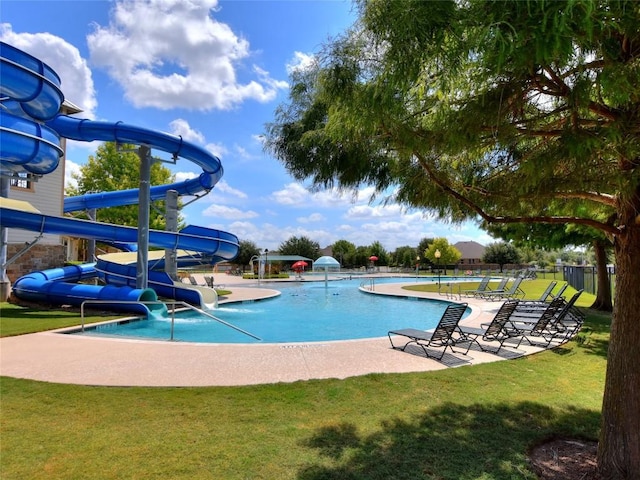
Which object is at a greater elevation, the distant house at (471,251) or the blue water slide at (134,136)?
the blue water slide at (134,136)

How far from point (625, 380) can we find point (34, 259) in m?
22.1

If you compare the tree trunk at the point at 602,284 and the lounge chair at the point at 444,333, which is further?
the tree trunk at the point at 602,284

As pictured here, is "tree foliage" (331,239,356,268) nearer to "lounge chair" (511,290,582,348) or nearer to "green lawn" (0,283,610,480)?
"lounge chair" (511,290,582,348)

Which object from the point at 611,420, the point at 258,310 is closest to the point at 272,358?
the point at 611,420

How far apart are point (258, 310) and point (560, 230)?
41.9ft

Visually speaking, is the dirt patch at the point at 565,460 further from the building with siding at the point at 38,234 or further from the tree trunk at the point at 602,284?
the building with siding at the point at 38,234

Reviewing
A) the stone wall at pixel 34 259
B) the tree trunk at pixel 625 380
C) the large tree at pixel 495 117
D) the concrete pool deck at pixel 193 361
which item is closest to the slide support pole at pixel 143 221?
the concrete pool deck at pixel 193 361

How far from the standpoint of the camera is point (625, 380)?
330cm

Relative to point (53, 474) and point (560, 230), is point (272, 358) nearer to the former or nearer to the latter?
point (53, 474)

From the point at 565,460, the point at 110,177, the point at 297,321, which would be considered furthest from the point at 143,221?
the point at 110,177

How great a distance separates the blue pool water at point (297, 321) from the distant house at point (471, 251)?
67790 mm

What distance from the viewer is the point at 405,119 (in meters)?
2.93

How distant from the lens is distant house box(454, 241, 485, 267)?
84.3m

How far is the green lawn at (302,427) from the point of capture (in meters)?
3.31
